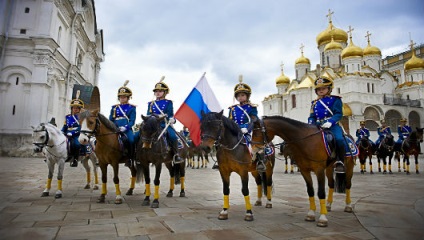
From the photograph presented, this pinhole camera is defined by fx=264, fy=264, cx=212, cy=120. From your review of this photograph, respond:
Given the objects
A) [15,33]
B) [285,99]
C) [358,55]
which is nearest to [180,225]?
[15,33]

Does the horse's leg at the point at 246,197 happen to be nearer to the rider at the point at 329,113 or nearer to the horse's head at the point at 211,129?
the horse's head at the point at 211,129

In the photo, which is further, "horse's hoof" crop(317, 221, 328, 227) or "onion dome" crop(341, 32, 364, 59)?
"onion dome" crop(341, 32, 364, 59)

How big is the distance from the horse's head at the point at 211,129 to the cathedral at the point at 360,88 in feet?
115

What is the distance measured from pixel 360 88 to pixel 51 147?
Answer: 4067cm

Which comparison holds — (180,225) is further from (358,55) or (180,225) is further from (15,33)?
(358,55)

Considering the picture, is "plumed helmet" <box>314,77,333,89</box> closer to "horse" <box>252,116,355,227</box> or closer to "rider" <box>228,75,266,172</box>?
"horse" <box>252,116,355,227</box>

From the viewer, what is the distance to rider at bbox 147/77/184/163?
20.3 feet

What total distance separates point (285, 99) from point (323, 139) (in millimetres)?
48072

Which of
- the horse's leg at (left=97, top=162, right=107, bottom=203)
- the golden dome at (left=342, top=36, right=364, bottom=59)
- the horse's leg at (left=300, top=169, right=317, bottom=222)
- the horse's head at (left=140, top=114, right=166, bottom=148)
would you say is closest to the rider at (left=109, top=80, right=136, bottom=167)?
the horse's leg at (left=97, top=162, right=107, bottom=203)

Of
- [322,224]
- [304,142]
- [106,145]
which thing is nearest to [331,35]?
[304,142]

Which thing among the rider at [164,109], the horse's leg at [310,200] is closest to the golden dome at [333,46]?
the rider at [164,109]

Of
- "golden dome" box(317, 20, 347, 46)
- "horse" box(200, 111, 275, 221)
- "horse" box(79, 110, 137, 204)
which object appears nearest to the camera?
"horse" box(200, 111, 275, 221)

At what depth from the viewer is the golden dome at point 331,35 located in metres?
46.4

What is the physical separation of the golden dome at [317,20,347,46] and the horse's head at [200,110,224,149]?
49.6 metres
